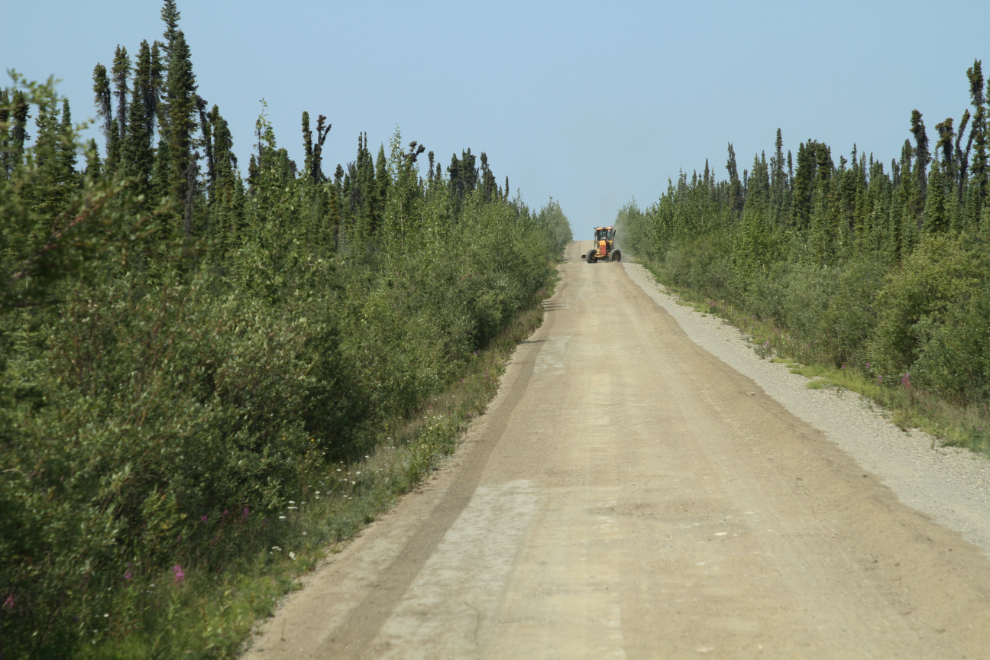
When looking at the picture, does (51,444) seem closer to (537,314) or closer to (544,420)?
(544,420)

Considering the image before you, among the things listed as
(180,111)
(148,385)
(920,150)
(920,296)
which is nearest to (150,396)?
(148,385)

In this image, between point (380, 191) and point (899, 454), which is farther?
point (380, 191)

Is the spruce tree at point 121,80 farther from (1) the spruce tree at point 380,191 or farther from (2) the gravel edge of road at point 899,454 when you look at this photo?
(2) the gravel edge of road at point 899,454

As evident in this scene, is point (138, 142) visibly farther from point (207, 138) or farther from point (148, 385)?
point (148, 385)

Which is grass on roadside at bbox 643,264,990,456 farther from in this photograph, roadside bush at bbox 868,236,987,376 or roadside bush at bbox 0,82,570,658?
roadside bush at bbox 0,82,570,658

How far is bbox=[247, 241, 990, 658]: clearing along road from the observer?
5.31 meters

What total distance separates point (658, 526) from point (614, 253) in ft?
209

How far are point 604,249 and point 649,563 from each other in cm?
6457

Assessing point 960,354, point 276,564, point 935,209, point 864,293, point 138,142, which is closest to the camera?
point 276,564

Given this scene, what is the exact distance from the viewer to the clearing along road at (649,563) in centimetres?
531

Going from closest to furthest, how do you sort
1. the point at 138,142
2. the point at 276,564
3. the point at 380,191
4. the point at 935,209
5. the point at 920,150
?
the point at 276,564, the point at 935,209, the point at 138,142, the point at 380,191, the point at 920,150

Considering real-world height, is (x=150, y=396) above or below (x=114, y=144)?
below

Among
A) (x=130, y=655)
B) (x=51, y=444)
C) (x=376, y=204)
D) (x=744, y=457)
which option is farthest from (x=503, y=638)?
(x=376, y=204)

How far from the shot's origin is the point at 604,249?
69938 mm
